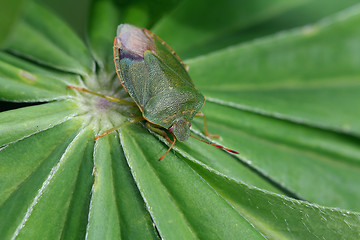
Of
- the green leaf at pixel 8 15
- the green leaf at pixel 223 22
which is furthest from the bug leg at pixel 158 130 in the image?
the green leaf at pixel 8 15

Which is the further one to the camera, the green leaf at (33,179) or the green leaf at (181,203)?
the green leaf at (181,203)

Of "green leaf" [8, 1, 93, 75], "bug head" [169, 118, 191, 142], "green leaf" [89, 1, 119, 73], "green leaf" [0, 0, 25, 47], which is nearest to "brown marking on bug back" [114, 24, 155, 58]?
"green leaf" [89, 1, 119, 73]

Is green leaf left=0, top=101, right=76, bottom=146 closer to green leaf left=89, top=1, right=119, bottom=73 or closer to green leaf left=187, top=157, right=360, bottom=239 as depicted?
green leaf left=89, top=1, right=119, bottom=73

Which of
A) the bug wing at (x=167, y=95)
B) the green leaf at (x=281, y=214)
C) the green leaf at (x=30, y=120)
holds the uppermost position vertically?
the bug wing at (x=167, y=95)

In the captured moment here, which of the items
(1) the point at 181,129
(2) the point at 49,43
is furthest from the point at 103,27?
(1) the point at 181,129

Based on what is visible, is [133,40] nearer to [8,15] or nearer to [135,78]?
[135,78]

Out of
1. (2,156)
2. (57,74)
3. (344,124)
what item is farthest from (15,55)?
(344,124)

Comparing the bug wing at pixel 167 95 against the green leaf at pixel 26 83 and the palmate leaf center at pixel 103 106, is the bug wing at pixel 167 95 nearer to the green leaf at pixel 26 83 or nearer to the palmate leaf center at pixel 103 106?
the palmate leaf center at pixel 103 106
